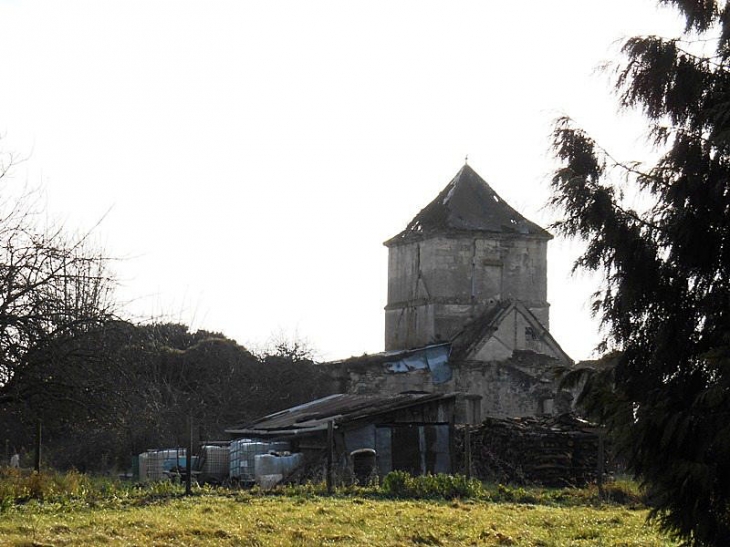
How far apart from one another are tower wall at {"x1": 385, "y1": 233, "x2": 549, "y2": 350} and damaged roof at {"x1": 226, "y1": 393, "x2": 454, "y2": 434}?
780cm

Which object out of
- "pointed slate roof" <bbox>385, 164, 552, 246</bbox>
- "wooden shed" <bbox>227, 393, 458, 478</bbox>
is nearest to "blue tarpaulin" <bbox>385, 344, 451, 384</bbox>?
"pointed slate roof" <bbox>385, 164, 552, 246</bbox>

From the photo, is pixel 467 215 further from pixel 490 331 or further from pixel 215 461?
pixel 215 461

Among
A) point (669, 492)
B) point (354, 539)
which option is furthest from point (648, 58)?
point (354, 539)

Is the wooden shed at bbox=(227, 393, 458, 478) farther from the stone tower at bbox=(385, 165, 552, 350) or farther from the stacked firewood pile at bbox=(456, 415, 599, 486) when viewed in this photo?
the stone tower at bbox=(385, 165, 552, 350)

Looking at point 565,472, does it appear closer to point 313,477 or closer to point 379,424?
point 379,424

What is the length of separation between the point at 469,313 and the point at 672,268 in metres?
33.0

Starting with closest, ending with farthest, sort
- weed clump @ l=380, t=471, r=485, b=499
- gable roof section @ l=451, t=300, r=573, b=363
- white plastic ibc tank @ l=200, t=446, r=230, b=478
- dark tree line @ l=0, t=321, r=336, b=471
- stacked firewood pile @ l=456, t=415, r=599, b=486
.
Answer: dark tree line @ l=0, t=321, r=336, b=471, weed clump @ l=380, t=471, r=485, b=499, white plastic ibc tank @ l=200, t=446, r=230, b=478, stacked firewood pile @ l=456, t=415, r=599, b=486, gable roof section @ l=451, t=300, r=573, b=363

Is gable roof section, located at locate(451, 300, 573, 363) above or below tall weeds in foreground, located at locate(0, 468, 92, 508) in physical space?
above

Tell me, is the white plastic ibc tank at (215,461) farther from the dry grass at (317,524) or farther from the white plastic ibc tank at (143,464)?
the dry grass at (317,524)

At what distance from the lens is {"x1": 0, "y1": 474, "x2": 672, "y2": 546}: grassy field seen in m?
14.2

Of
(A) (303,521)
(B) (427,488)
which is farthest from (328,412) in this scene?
(A) (303,521)

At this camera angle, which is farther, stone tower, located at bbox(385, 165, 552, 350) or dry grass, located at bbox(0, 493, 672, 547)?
stone tower, located at bbox(385, 165, 552, 350)

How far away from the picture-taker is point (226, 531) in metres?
14.5

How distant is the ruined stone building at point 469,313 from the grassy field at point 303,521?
1985 centimetres
